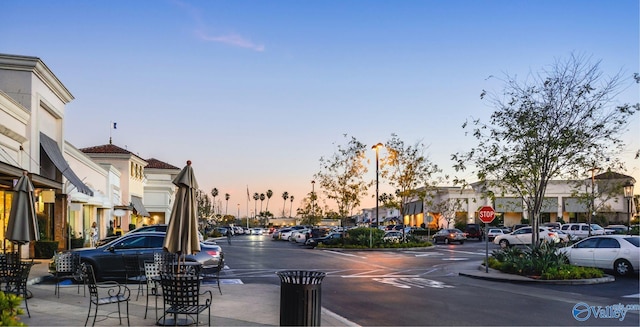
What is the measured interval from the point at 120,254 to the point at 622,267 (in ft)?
55.0

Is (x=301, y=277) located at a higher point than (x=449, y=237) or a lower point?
higher

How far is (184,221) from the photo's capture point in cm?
1164

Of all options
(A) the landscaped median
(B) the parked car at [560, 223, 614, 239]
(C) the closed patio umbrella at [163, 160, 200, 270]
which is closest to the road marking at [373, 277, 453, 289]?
(A) the landscaped median

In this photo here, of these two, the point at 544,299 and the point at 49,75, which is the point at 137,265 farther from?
the point at 49,75

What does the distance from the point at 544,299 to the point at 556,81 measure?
999 centimetres

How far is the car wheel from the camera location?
65.6ft

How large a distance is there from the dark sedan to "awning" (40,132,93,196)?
8541mm

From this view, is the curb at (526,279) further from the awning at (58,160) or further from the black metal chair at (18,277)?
the awning at (58,160)

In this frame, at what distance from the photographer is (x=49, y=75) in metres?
25.6

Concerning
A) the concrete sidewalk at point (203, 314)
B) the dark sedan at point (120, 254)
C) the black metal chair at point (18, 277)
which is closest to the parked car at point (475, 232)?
the dark sedan at point (120, 254)

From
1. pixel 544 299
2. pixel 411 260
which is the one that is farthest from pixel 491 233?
pixel 544 299

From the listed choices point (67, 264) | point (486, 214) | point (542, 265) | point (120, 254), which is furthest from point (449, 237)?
point (67, 264)

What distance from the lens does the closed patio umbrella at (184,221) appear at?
37.5 feet

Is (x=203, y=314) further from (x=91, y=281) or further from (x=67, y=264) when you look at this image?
(x=67, y=264)
